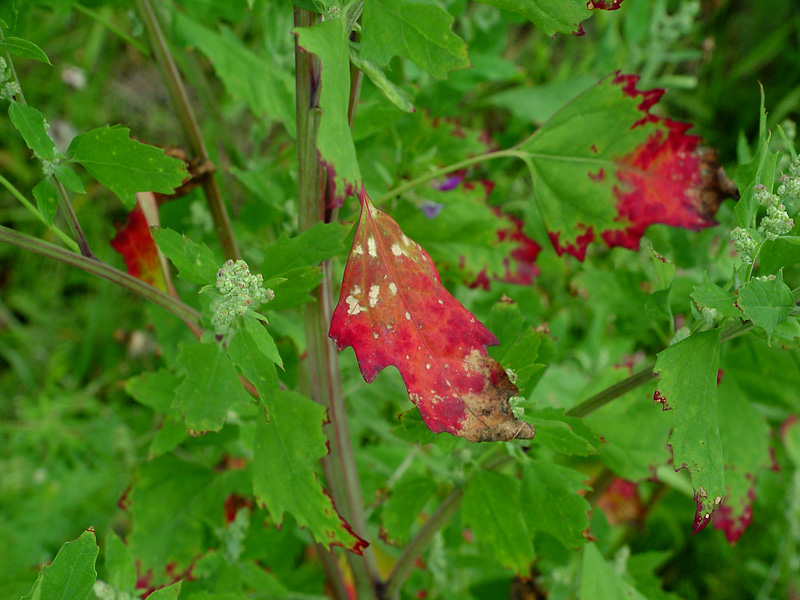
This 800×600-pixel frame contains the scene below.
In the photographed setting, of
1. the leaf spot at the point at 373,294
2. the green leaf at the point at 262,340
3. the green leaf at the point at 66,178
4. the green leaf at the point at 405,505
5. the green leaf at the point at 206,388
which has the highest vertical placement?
the leaf spot at the point at 373,294

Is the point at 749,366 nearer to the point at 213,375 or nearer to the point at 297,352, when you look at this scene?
the point at 297,352

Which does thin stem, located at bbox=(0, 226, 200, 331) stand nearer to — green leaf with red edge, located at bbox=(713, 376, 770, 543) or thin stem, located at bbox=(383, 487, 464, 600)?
thin stem, located at bbox=(383, 487, 464, 600)

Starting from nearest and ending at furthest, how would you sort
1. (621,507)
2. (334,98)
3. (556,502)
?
(334,98) → (556,502) → (621,507)

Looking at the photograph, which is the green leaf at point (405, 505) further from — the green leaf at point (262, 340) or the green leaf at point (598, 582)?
the green leaf at point (262, 340)

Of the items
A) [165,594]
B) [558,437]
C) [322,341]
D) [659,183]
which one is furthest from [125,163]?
[659,183]

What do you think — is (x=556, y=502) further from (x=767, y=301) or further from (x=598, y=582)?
(x=767, y=301)

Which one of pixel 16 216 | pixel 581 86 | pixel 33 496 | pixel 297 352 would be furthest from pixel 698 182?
pixel 16 216

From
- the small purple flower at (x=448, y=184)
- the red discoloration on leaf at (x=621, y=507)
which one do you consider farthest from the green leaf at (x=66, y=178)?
the red discoloration on leaf at (x=621, y=507)
